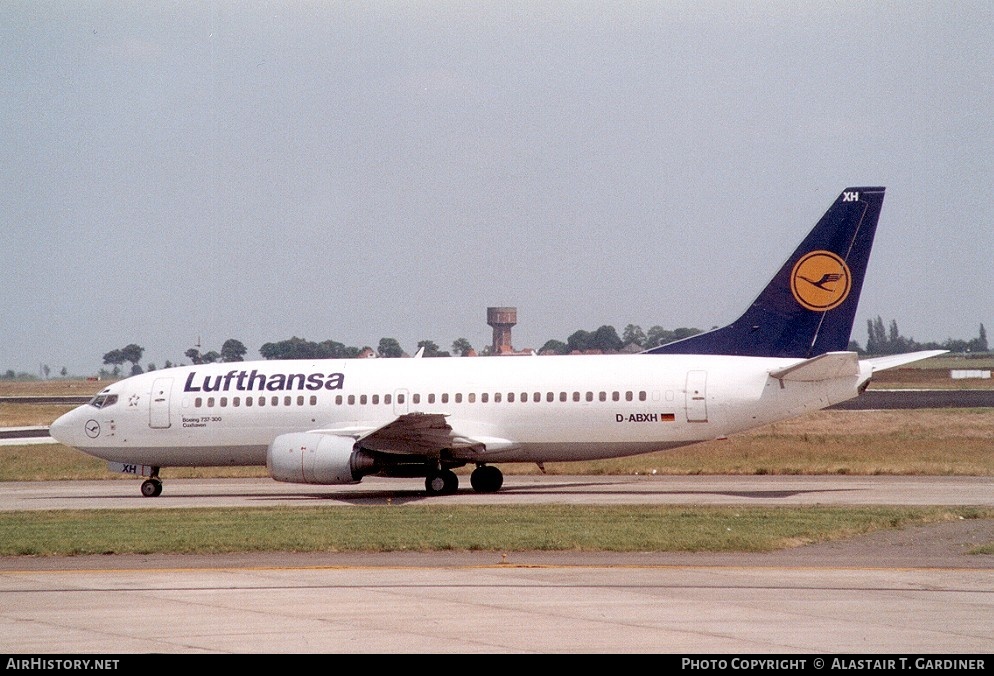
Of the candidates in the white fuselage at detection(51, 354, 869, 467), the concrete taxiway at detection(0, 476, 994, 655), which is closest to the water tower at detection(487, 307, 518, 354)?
the white fuselage at detection(51, 354, 869, 467)

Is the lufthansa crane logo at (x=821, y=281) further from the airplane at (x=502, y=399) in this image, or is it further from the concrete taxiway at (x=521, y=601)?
the concrete taxiway at (x=521, y=601)

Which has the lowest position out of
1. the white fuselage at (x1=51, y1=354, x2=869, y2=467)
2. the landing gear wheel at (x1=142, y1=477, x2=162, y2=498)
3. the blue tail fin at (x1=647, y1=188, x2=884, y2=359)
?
the landing gear wheel at (x1=142, y1=477, x2=162, y2=498)

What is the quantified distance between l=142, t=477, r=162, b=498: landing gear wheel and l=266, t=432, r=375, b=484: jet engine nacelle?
4.53 m

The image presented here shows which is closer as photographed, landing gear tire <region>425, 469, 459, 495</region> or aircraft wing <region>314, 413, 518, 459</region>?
aircraft wing <region>314, 413, 518, 459</region>

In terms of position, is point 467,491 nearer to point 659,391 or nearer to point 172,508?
point 659,391

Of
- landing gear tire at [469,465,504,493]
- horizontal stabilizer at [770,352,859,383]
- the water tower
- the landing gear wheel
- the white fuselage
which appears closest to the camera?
horizontal stabilizer at [770,352,859,383]

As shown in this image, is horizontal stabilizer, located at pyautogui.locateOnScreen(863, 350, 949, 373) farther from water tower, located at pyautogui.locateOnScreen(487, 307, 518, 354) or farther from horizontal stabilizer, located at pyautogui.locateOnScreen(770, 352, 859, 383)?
water tower, located at pyautogui.locateOnScreen(487, 307, 518, 354)

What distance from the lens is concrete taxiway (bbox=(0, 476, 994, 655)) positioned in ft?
33.9

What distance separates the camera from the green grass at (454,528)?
1725 cm

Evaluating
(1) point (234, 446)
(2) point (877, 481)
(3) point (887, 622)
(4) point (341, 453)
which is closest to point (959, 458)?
(2) point (877, 481)

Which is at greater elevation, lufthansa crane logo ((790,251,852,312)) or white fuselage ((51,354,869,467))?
lufthansa crane logo ((790,251,852,312))

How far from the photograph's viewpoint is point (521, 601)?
12.5 meters
